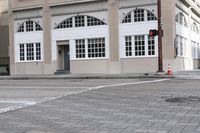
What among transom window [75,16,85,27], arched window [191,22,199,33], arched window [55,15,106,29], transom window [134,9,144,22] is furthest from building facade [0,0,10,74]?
arched window [191,22,199,33]

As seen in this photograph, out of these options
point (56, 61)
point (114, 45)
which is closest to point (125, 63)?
point (114, 45)

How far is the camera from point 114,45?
1308 inches

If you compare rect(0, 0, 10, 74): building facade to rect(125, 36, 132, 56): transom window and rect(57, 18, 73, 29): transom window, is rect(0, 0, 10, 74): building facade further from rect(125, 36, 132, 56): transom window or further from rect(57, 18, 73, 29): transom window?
rect(125, 36, 132, 56): transom window

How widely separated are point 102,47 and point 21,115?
23.8 meters

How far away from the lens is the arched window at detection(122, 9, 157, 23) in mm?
32094

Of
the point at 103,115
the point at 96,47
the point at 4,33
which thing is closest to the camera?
the point at 103,115

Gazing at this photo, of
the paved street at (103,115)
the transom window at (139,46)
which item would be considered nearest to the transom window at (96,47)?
the transom window at (139,46)

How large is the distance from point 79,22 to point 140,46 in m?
5.82

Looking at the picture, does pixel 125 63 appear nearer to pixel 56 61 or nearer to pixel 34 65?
pixel 56 61

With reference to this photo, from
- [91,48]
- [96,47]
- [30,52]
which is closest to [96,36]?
[96,47]

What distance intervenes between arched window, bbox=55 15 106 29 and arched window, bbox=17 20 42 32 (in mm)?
2145

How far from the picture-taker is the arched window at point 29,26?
37.2 meters

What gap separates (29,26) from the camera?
37.8 metres

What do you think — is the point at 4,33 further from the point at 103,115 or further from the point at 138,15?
the point at 103,115
